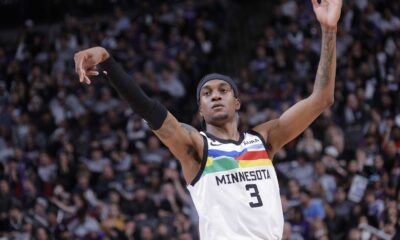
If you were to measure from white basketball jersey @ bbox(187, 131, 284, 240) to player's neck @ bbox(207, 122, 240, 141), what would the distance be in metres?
0.16

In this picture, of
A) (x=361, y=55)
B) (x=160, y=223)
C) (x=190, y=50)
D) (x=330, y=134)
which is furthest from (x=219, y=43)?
(x=160, y=223)

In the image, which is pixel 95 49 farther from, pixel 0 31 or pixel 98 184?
pixel 0 31

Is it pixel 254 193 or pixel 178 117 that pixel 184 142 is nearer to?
pixel 254 193

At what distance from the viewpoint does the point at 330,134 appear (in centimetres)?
1470

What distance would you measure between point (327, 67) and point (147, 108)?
1.37m

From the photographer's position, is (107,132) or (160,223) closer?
(160,223)

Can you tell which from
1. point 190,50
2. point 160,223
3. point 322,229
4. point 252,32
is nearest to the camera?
point 322,229

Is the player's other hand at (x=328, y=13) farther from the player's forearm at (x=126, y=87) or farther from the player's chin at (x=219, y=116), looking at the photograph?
the player's forearm at (x=126, y=87)

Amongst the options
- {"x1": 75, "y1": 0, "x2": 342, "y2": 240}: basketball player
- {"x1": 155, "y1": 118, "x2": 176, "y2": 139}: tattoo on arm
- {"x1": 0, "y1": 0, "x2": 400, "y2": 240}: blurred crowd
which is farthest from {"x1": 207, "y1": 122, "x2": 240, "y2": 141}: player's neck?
{"x1": 0, "y1": 0, "x2": 400, "y2": 240}: blurred crowd

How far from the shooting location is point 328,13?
5.74 m

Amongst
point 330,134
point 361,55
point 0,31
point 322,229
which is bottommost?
point 322,229

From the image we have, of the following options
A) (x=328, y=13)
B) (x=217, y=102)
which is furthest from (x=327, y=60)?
(x=217, y=102)

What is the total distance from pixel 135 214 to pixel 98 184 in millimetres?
1323

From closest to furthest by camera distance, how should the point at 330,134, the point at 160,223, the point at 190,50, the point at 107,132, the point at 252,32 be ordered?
the point at 160,223, the point at 330,134, the point at 107,132, the point at 190,50, the point at 252,32
